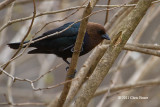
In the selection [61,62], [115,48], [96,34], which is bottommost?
[61,62]

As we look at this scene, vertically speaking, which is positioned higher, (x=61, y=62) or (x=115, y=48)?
(x=115, y=48)

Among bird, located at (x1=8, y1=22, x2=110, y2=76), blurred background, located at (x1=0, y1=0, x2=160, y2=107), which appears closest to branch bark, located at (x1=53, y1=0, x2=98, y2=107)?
blurred background, located at (x1=0, y1=0, x2=160, y2=107)

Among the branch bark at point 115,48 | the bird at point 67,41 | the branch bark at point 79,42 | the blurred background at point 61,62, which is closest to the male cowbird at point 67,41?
the bird at point 67,41

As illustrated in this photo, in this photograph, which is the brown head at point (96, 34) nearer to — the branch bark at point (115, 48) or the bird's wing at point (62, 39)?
the bird's wing at point (62, 39)

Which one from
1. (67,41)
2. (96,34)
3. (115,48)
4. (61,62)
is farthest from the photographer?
(61,62)

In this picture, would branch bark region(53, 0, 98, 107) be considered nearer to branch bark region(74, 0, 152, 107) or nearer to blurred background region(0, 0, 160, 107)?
branch bark region(74, 0, 152, 107)

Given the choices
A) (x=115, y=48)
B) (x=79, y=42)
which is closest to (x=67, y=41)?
(x=79, y=42)

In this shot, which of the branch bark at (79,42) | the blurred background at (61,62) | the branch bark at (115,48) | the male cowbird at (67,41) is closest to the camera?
the branch bark at (79,42)

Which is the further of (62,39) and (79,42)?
(62,39)

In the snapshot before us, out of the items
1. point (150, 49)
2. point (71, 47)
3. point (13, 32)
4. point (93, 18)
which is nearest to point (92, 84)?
point (150, 49)

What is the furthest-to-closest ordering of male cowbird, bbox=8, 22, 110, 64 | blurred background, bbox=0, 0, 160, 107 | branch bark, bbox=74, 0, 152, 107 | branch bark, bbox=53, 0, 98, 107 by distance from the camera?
blurred background, bbox=0, 0, 160, 107, male cowbird, bbox=8, 22, 110, 64, branch bark, bbox=74, 0, 152, 107, branch bark, bbox=53, 0, 98, 107

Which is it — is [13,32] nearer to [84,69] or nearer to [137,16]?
[84,69]

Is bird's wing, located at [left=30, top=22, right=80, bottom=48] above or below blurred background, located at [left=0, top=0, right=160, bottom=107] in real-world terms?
above

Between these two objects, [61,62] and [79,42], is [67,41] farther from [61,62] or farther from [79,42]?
[61,62]
